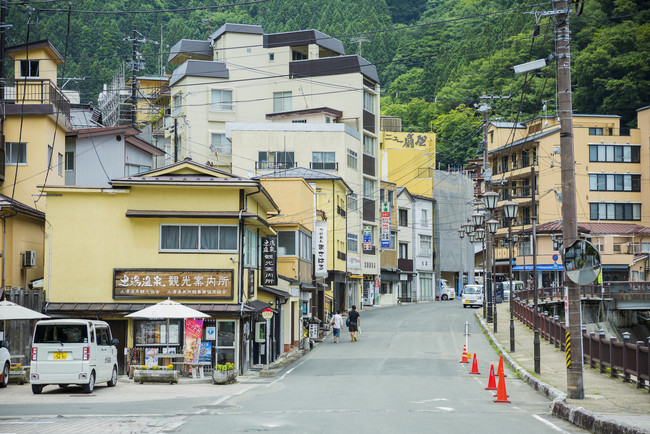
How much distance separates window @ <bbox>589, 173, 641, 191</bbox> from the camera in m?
73.9

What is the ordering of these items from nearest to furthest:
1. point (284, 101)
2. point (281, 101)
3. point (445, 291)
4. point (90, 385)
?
point (90, 385)
point (284, 101)
point (281, 101)
point (445, 291)

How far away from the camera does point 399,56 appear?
95188 mm

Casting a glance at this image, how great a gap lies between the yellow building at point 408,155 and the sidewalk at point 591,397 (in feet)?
176

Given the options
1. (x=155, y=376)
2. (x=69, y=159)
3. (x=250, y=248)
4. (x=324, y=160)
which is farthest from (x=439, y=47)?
(x=155, y=376)

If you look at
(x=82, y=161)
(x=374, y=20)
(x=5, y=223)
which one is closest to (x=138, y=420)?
(x=5, y=223)

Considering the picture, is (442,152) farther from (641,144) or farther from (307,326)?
(307,326)

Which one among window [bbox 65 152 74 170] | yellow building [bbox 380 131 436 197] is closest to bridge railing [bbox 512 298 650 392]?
window [bbox 65 152 74 170]

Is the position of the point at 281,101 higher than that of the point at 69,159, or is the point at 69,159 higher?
the point at 281,101

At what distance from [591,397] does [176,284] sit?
1511 centimetres

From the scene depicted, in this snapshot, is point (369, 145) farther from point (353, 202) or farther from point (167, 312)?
point (167, 312)

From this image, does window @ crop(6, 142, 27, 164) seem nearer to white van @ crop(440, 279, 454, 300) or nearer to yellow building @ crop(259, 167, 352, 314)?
yellow building @ crop(259, 167, 352, 314)

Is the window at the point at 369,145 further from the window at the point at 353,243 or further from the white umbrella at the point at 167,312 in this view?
the white umbrella at the point at 167,312

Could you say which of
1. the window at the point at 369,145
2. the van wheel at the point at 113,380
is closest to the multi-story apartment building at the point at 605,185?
the window at the point at 369,145

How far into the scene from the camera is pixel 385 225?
7031 centimetres
